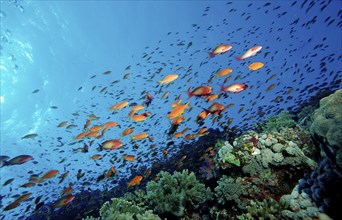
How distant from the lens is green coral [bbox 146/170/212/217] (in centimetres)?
655

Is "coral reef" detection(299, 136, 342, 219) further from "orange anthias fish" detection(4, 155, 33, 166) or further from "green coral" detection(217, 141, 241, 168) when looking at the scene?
"orange anthias fish" detection(4, 155, 33, 166)

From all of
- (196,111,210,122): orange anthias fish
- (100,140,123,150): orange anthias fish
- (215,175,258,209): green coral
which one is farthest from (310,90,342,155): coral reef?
(100,140,123,150): orange anthias fish

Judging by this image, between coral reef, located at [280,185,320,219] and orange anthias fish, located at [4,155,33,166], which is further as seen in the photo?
orange anthias fish, located at [4,155,33,166]

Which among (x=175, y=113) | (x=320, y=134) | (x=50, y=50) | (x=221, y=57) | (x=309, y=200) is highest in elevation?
(x=50, y=50)

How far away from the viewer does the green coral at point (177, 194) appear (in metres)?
6.55

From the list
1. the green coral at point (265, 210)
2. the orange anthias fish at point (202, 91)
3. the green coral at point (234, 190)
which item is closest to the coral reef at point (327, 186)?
the green coral at point (265, 210)

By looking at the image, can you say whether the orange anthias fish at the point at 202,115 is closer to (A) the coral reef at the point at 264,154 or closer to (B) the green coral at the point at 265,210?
(A) the coral reef at the point at 264,154

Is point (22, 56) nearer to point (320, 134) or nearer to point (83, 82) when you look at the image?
point (83, 82)

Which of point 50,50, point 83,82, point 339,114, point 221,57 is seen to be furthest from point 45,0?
point 221,57

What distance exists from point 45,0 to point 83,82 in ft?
54.1

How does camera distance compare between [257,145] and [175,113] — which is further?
[175,113]

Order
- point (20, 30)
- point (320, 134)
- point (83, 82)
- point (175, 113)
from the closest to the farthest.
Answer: point (320, 134), point (175, 113), point (20, 30), point (83, 82)

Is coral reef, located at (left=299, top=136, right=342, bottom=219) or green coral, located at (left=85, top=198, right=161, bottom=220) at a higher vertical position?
green coral, located at (left=85, top=198, right=161, bottom=220)

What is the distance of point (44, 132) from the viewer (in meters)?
47.8
